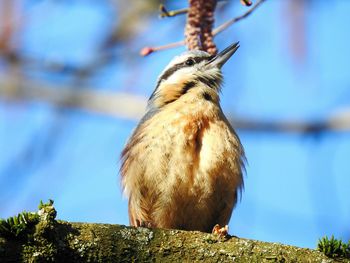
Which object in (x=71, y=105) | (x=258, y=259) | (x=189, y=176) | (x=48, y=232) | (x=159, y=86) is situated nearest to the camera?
(x=48, y=232)

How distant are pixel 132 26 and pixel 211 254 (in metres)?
4.03

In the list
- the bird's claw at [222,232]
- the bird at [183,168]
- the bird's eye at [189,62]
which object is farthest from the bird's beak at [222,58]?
the bird's claw at [222,232]

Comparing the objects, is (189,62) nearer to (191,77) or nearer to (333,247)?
(191,77)

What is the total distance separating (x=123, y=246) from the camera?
294 centimetres

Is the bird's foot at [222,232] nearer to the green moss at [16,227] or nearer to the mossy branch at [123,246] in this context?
the mossy branch at [123,246]

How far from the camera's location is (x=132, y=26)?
6.68 m

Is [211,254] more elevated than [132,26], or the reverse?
[132,26]

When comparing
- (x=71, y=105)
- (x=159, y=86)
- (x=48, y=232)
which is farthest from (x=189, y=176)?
(x=71, y=105)

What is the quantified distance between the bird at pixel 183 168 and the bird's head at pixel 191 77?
0.20m

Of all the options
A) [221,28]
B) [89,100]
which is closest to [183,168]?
[221,28]

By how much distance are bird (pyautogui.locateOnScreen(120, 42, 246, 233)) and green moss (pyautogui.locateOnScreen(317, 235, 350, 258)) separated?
130 cm

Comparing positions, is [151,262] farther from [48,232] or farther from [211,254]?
[48,232]

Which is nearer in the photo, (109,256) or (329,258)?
(109,256)

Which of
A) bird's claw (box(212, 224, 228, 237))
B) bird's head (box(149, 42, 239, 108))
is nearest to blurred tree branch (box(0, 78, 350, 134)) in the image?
bird's head (box(149, 42, 239, 108))
